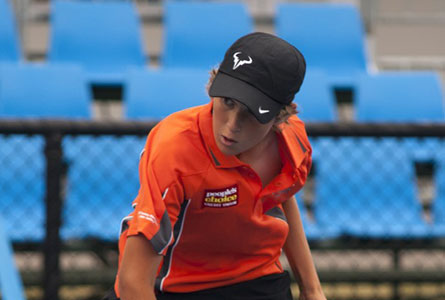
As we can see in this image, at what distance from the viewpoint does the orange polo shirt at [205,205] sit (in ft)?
4.66

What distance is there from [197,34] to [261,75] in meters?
3.63

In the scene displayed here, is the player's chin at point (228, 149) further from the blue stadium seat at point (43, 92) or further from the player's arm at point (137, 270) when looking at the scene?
the blue stadium seat at point (43, 92)

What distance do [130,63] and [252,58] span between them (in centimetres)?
370

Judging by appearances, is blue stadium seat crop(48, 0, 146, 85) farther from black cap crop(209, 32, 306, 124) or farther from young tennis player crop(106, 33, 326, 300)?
black cap crop(209, 32, 306, 124)

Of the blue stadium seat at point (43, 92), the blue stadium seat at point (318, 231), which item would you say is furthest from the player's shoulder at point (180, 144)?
the blue stadium seat at point (43, 92)

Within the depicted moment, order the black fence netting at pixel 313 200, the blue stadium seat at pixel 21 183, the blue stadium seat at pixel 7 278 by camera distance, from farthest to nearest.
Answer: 1. the blue stadium seat at pixel 21 183
2. the black fence netting at pixel 313 200
3. the blue stadium seat at pixel 7 278

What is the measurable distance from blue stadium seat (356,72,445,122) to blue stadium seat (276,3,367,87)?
2.79 ft

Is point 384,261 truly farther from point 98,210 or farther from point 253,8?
point 253,8

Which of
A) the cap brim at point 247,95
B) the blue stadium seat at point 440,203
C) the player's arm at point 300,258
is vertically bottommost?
the blue stadium seat at point 440,203

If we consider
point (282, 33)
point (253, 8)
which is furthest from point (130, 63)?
point (253, 8)

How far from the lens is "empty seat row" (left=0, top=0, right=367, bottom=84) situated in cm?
487

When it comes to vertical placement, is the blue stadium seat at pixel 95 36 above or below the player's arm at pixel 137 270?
below

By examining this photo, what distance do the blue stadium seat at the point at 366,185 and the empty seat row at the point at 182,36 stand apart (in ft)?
4.14

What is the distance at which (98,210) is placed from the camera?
3369mm
